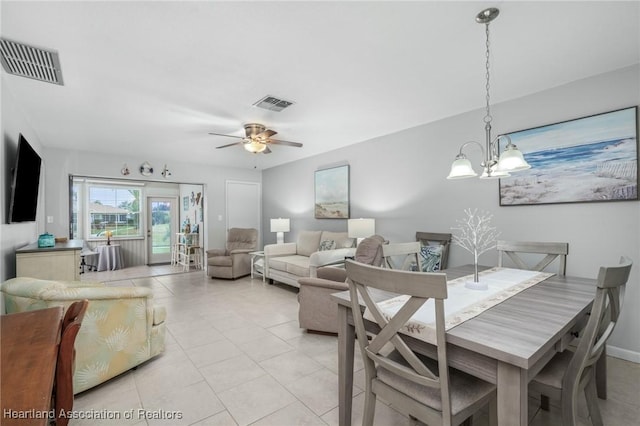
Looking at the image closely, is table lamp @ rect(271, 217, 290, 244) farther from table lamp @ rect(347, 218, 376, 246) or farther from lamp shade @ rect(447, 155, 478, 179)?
lamp shade @ rect(447, 155, 478, 179)

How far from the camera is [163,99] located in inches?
120

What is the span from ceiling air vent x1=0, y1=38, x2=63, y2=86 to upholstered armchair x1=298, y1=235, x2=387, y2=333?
114 inches

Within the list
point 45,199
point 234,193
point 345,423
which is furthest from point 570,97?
point 45,199

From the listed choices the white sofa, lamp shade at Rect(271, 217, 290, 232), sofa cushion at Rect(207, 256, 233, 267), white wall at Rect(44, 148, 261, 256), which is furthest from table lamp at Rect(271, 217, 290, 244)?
white wall at Rect(44, 148, 261, 256)

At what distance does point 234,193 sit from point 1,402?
6460mm

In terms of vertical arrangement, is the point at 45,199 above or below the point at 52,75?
below

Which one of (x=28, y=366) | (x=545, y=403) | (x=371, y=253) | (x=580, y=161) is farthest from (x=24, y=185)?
(x=580, y=161)

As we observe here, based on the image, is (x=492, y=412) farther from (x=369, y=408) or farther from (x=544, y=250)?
(x=544, y=250)

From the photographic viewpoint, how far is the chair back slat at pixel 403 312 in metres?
1.10

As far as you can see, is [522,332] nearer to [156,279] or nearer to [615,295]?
[615,295]

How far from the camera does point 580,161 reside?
2709 millimetres

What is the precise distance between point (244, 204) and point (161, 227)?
306cm

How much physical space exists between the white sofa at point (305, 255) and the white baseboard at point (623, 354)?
2.95 m

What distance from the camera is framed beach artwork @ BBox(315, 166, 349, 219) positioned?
17.2 feet
